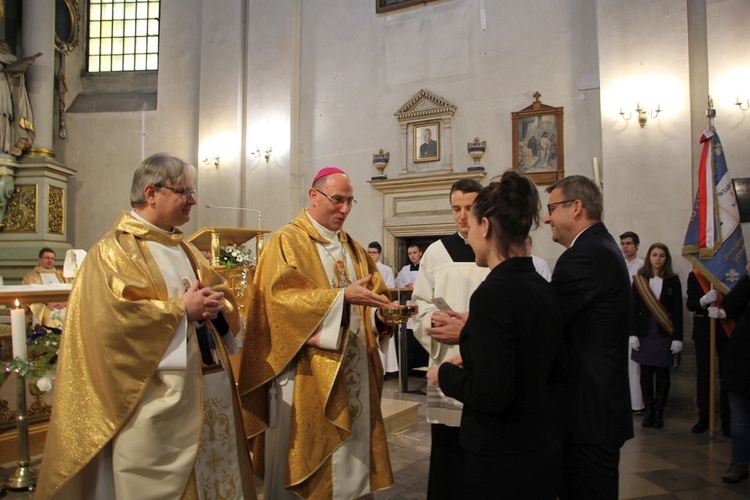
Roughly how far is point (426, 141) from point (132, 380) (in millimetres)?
8744

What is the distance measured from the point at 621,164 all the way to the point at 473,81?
305 centimetres

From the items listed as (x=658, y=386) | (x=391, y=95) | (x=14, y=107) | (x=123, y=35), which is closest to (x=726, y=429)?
(x=658, y=386)

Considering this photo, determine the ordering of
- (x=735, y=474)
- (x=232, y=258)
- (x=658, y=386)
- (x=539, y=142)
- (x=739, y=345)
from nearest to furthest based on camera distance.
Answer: (x=739, y=345)
(x=735, y=474)
(x=658, y=386)
(x=232, y=258)
(x=539, y=142)

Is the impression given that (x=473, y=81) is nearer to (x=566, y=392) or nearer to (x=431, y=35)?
(x=431, y=35)

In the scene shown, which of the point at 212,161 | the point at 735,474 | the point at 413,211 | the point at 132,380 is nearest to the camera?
the point at 132,380

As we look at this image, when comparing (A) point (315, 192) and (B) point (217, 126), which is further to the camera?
(B) point (217, 126)

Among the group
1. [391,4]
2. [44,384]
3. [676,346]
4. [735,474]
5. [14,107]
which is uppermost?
[391,4]

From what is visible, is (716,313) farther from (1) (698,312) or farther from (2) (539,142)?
(2) (539,142)

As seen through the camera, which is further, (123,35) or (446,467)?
(123,35)

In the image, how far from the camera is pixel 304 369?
2875 millimetres

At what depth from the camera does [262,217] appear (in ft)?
37.2

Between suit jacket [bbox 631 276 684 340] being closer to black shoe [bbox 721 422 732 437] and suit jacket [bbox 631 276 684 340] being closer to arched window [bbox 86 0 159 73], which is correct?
black shoe [bbox 721 422 732 437]

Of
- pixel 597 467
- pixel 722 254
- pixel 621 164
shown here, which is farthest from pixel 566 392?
pixel 621 164

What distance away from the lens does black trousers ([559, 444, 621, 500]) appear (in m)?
2.23
